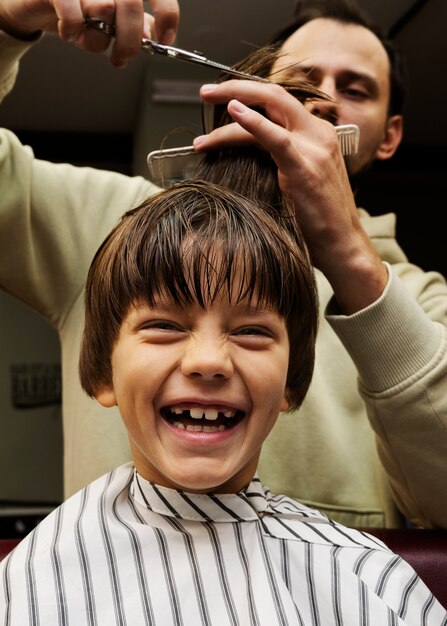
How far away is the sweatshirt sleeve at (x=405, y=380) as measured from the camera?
119 cm

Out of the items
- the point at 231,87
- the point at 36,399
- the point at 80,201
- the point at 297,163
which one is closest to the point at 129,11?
the point at 231,87

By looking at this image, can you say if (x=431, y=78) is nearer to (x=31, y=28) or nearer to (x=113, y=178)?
(x=113, y=178)

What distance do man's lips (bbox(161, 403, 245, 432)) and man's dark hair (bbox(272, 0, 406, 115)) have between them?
1.03 meters

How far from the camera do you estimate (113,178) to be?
163 centimetres

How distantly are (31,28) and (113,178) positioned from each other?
0.41m

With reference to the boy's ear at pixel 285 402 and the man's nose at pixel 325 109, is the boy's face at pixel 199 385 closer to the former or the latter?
the boy's ear at pixel 285 402

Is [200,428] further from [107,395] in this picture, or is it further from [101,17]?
[101,17]

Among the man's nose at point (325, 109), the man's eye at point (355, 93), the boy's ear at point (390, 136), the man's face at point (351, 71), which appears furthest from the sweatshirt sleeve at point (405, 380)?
the boy's ear at point (390, 136)

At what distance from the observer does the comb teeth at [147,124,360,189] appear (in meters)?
1.18

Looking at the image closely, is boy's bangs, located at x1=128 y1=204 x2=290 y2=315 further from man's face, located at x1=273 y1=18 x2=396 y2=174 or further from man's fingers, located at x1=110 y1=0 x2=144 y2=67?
man's face, located at x1=273 y1=18 x2=396 y2=174

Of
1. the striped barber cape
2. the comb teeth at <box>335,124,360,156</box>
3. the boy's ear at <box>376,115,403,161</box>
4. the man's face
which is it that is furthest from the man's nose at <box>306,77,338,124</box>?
the boy's ear at <box>376,115,403,161</box>

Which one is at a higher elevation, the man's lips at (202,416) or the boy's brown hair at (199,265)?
the boy's brown hair at (199,265)

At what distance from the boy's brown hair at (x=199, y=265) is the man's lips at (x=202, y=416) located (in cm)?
13

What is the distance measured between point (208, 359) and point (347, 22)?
124 cm
